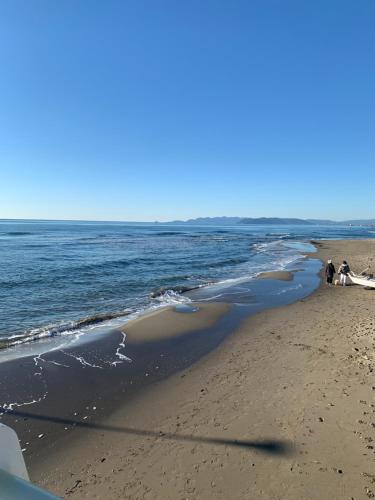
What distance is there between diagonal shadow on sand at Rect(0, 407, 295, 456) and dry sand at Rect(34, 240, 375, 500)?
26 mm

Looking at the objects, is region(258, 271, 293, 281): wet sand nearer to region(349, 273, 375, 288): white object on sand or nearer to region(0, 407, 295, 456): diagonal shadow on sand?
region(349, 273, 375, 288): white object on sand

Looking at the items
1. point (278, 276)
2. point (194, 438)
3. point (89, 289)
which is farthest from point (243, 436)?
point (278, 276)

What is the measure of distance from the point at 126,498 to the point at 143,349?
6.34 m

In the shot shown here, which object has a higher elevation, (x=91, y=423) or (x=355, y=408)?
(x=355, y=408)

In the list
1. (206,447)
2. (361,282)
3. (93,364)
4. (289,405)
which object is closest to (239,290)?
(361,282)

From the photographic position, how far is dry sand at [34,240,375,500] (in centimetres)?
488

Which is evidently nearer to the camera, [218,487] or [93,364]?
[218,487]

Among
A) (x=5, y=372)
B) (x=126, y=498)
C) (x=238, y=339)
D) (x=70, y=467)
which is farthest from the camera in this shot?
(x=238, y=339)

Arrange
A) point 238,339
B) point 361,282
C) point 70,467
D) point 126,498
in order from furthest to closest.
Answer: point 361,282 < point 238,339 < point 70,467 < point 126,498

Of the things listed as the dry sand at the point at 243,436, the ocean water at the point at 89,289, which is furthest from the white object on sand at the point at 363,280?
the dry sand at the point at 243,436

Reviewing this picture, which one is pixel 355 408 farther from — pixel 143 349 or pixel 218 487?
pixel 143 349

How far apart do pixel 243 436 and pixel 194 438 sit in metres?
0.91

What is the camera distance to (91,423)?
6.84m

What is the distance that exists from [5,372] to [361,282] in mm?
19722
